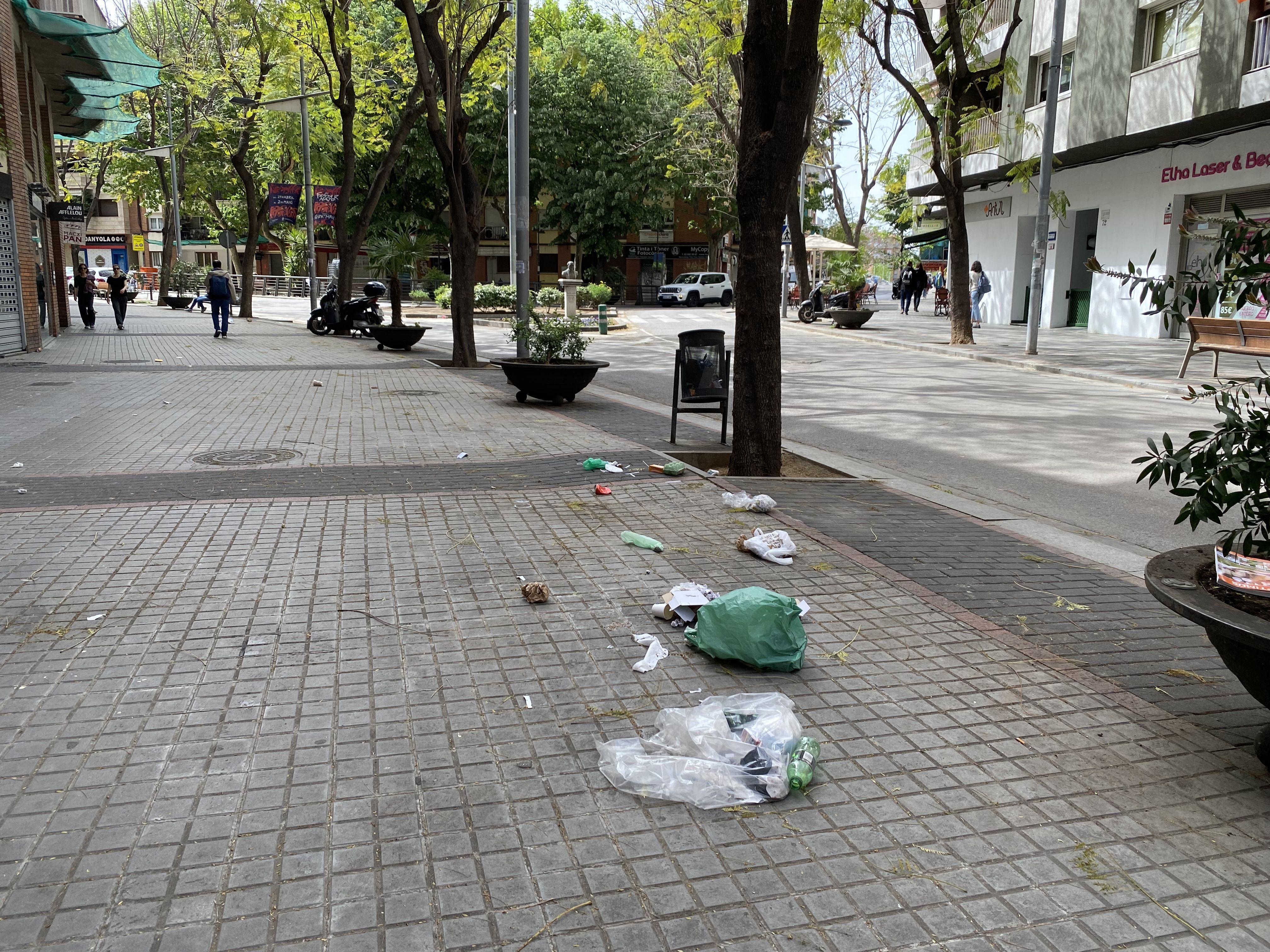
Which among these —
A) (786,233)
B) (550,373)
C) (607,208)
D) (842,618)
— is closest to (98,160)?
(607,208)

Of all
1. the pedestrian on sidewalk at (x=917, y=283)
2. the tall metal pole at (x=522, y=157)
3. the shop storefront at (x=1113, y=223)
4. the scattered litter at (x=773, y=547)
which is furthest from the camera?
the pedestrian on sidewalk at (x=917, y=283)

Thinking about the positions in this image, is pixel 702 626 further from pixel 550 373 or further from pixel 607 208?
pixel 607 208

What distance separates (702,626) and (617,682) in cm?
54

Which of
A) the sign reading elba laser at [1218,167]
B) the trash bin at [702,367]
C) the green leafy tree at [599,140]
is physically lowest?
the trash bin at [702,367]

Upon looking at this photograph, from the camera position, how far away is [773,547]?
19.2ft

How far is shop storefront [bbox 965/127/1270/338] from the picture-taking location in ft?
72.6

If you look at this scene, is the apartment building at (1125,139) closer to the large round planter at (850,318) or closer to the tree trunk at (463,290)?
the large round planter at (850,318)

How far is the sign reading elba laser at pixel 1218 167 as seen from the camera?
21.0 metres

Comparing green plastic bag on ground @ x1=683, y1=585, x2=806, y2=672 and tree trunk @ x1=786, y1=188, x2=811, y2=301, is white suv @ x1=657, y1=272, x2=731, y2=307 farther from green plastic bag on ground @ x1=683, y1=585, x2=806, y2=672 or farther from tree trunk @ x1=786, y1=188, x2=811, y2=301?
green plastic bag on ground @ x1=683, y1=585, x2=806, y2=672

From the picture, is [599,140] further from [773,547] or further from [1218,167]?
[773,547]

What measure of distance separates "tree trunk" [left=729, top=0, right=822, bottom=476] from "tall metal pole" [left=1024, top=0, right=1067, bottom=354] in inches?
560

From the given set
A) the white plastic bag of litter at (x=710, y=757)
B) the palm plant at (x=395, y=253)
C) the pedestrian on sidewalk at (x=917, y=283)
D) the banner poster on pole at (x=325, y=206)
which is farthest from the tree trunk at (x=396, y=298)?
the pedestrian on sidewalk at (x=917, y=283)

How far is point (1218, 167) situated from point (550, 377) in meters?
18.4

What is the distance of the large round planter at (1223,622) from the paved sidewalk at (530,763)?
14.9 inches
